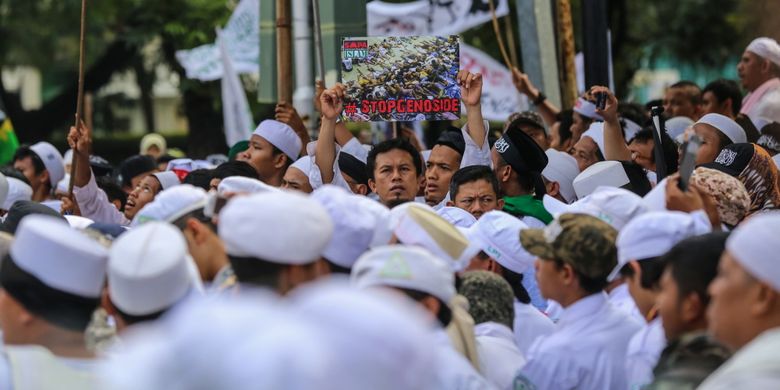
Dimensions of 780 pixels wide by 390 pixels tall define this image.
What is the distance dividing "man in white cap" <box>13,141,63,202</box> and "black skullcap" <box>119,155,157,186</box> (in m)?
0.48

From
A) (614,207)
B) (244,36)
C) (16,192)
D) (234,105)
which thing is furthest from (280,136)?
(244,36)

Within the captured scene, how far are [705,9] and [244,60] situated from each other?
18.1m

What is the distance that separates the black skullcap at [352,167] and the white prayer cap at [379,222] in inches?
121

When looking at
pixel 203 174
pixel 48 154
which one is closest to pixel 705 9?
pixel 48 154

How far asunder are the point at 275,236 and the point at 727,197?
8.11 ft

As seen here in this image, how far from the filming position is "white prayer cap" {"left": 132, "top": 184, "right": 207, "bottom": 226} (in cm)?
498

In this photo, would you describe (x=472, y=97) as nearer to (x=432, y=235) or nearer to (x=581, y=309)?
(x=432, y=235)

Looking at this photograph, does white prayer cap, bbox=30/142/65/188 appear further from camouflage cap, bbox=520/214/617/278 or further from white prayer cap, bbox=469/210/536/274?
camouflage cap, bbox=520/214/617/278

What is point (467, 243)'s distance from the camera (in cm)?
488

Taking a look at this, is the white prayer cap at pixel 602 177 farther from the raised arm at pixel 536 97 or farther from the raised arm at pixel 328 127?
the raised arm at pixel 536 97

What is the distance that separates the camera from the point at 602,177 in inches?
275

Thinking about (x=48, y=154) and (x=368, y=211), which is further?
(x=48, y=154)

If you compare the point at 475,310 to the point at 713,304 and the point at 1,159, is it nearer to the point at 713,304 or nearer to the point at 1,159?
the point at 713,304

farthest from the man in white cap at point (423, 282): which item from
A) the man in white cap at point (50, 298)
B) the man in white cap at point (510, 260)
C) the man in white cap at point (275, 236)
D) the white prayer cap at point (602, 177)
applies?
the white prayer cap at point (602, 177)
